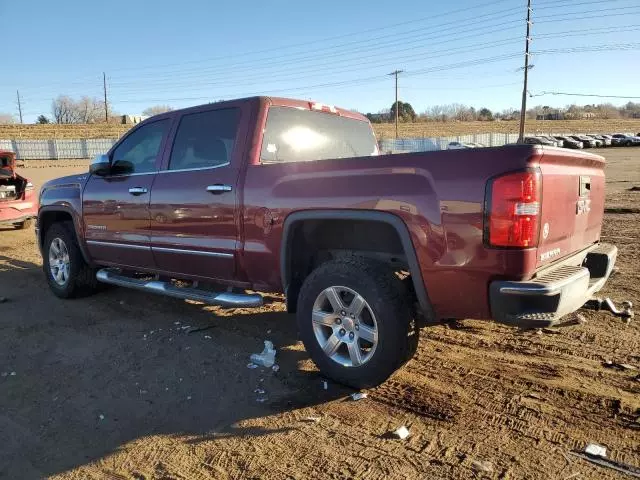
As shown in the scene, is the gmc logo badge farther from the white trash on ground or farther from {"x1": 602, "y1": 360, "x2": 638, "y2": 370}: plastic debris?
the white trash on ground

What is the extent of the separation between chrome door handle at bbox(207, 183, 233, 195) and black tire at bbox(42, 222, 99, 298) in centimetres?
264

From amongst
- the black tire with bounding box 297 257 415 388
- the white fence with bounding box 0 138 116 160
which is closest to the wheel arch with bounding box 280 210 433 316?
the black tire with bounding box 297 257 415 388

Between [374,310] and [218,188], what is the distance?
1.69 m

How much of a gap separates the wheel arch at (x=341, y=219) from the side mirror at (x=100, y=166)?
8.31 feet

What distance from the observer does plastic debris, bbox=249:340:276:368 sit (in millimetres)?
4016

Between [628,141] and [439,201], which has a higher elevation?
[628,141]

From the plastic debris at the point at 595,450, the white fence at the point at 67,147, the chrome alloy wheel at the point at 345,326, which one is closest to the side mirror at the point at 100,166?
the chrome alloy wheel at the point at 345,326

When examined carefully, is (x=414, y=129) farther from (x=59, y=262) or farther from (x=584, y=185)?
(x=584, y=185)

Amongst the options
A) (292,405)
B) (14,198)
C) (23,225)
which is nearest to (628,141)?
(23,225)

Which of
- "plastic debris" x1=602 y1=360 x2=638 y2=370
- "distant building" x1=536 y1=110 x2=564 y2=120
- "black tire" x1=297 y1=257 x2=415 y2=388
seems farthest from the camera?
"distant building" x1=536 y1=110 x2=564 y2=120

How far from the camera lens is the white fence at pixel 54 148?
49250 millimetres

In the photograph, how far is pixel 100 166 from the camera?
5.26 metres

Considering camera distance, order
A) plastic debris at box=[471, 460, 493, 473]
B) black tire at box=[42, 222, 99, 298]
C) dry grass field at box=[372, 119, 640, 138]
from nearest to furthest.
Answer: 1. plastic debris at box=[471, 460, 493, 473]
2. black tire at box=[42, 222, 99, 298]
3. dry grass field at box=[372, 119, 640, 138]

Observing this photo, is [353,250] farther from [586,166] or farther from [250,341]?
[586,166]
